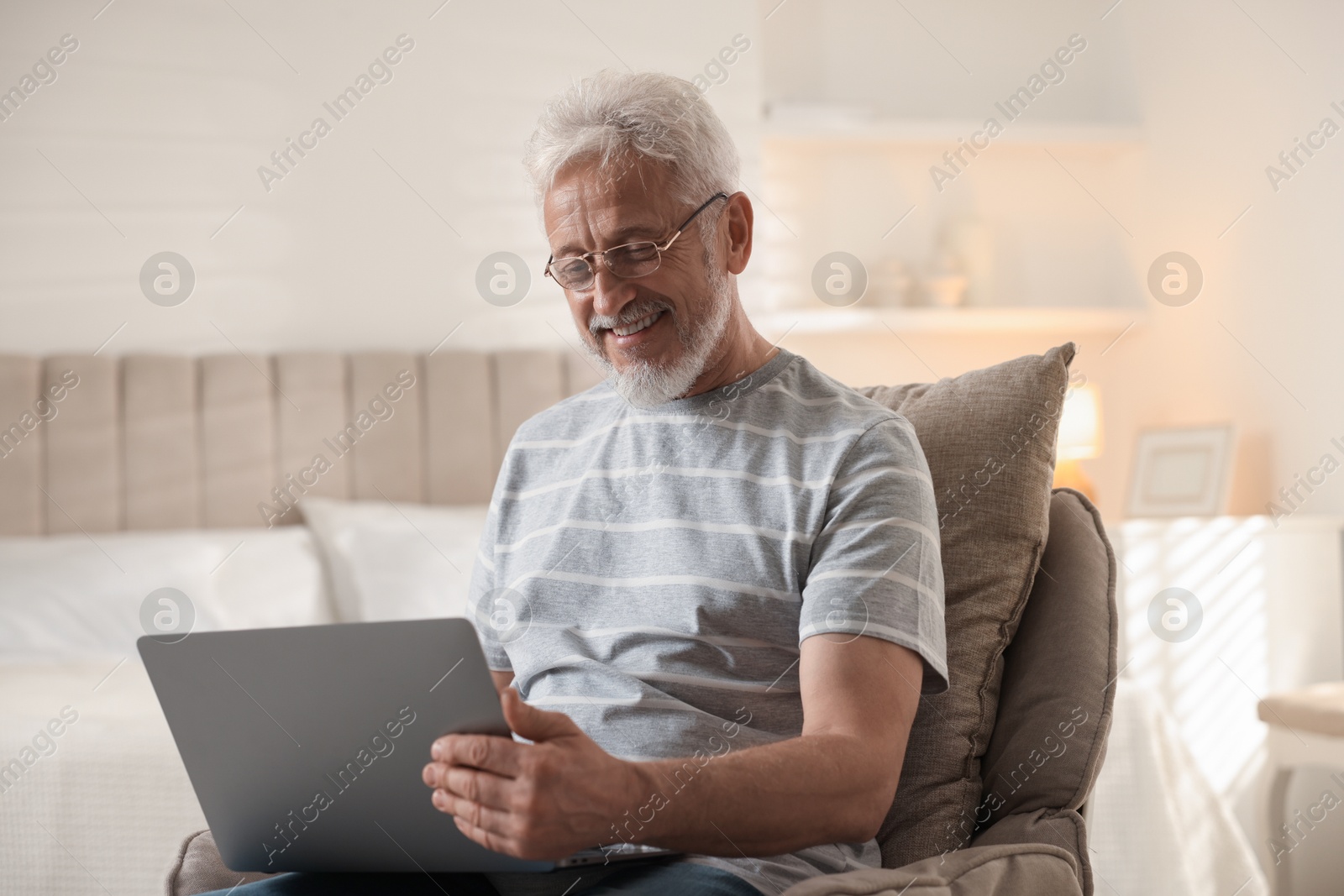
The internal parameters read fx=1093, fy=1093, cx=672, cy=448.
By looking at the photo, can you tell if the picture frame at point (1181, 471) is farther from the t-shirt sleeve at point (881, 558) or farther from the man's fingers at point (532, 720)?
the man's fingers at point (532, 720)

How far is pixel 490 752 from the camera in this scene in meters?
0.83

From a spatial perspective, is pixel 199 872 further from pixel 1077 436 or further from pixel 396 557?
pixel 1077 436

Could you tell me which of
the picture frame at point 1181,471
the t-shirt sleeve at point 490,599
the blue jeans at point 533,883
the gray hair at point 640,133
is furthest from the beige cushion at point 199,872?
the picture frame at point 1181,471

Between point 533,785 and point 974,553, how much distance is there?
2.01 feet

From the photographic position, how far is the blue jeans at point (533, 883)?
1002mm

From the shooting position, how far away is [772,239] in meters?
3.56

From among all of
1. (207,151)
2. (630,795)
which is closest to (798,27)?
(207,151)

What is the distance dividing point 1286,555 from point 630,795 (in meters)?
2.48

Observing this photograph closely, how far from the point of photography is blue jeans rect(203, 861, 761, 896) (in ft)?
3.29

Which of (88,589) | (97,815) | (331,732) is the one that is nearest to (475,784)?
(331,732)

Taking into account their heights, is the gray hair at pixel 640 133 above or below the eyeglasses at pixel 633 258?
above

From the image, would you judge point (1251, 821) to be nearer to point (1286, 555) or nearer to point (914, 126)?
point (1286, 555)

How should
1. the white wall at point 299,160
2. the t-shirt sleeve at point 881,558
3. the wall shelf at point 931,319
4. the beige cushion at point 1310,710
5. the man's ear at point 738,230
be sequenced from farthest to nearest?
1. the wall shelf at point 931,319
2. the white wall at point 299,160
3. the beige cushion at point 1310,710
4. the man's ear at point 738,230
5. the t-shirt sleeve at point 881,558

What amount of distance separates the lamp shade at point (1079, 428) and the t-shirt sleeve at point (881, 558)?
7.52 ft
